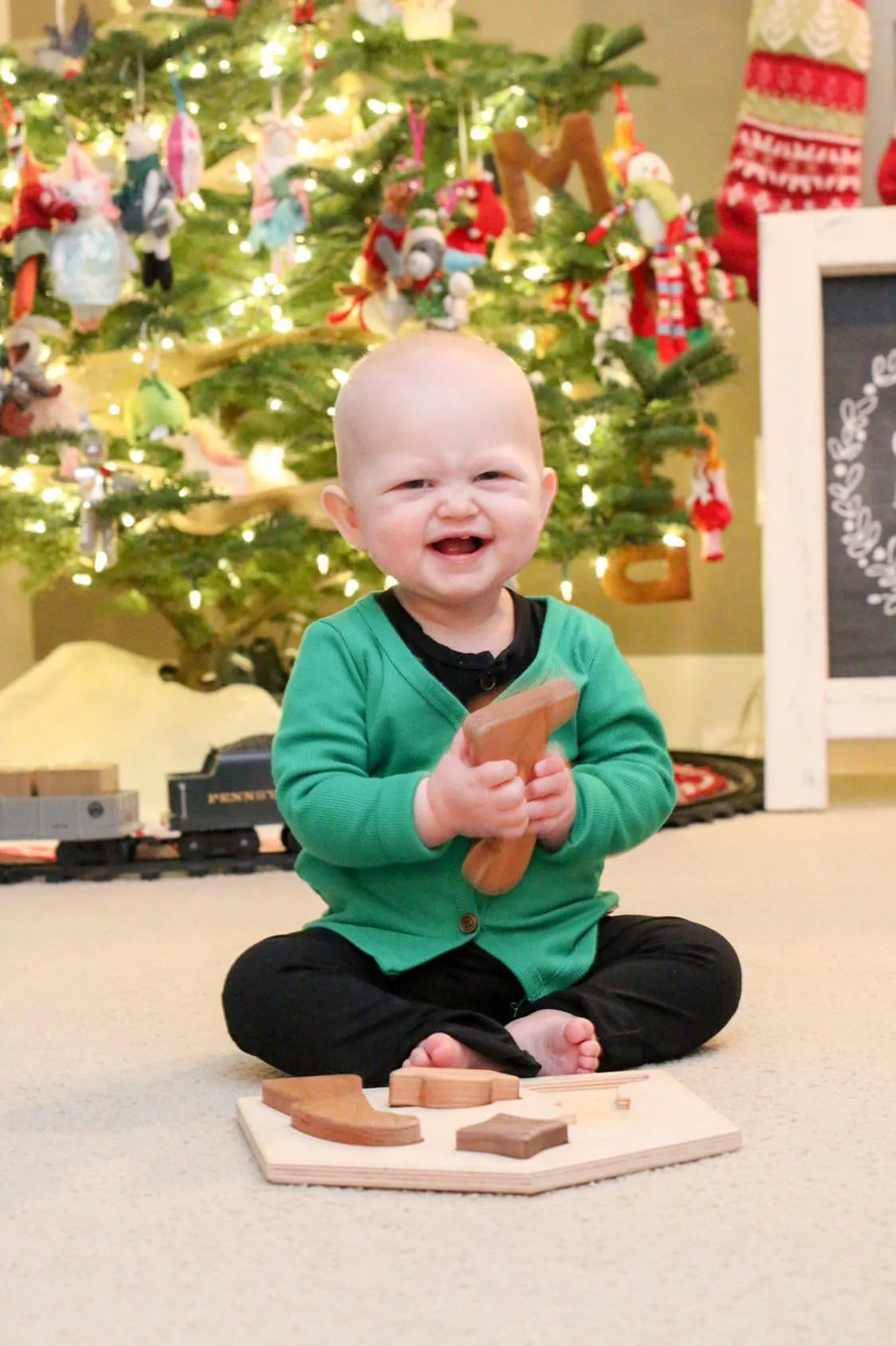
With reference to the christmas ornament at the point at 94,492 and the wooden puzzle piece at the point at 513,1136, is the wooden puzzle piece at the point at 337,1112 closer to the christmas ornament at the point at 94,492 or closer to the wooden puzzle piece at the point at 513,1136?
the wooden puzzle piece at the point at 513,1136

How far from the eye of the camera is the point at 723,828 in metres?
2.31

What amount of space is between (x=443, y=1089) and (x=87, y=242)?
67.9 inches

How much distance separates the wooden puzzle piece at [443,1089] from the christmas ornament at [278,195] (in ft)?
5.83

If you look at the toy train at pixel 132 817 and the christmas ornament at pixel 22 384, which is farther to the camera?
the christmas ornament at pixel 22 384

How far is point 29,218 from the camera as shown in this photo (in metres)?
2.37

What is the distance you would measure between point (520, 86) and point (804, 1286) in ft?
7.53

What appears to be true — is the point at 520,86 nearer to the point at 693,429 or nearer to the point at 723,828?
the point at 693,429

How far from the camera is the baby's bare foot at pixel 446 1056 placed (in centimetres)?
102

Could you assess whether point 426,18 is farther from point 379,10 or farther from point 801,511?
point 801,511

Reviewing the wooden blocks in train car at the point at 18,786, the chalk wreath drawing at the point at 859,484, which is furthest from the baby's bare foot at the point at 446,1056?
the chalk wreath drawing at the point at 859,484

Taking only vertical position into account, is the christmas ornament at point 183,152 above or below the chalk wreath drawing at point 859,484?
above

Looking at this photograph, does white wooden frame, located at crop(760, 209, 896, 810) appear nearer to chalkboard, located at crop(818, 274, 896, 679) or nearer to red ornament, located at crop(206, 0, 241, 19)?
chalkboard, located at crop(818, 274, 896, 679)

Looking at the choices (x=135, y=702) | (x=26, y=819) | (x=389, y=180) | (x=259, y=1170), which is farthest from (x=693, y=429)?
(x=259, y=1170)

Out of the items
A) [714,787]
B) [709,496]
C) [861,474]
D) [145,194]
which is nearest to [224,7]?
[145,194]
